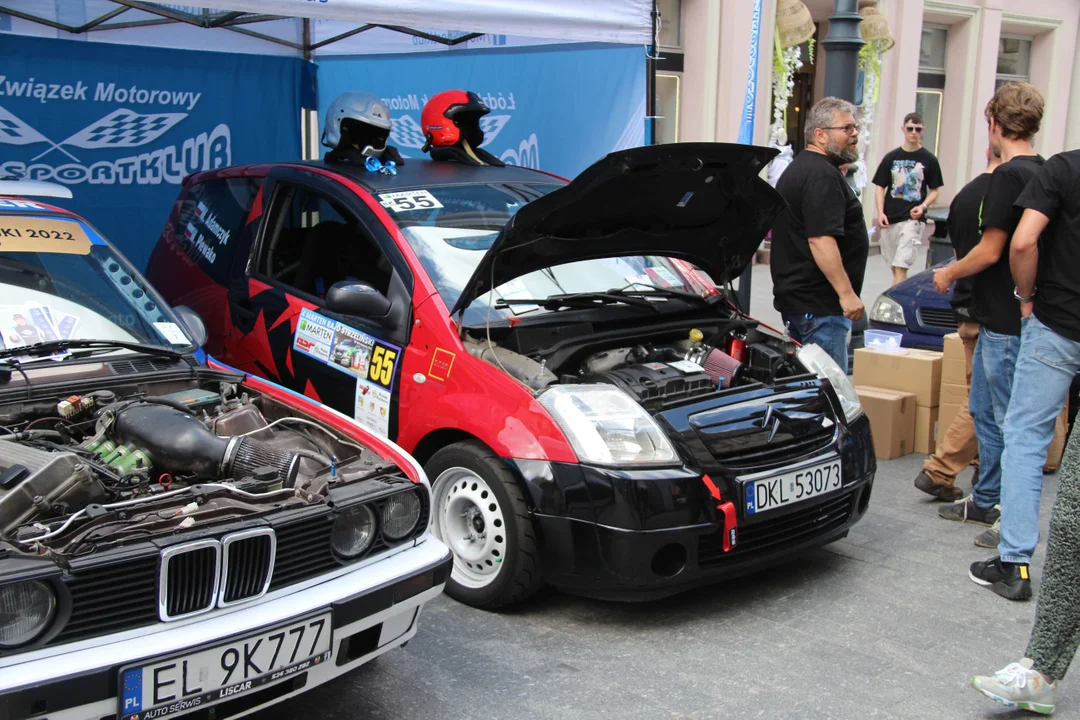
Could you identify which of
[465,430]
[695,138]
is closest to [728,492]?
[465,430]

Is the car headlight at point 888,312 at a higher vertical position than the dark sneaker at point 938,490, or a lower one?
higher

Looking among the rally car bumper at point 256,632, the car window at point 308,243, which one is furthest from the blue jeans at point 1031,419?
the car window at point 308,243

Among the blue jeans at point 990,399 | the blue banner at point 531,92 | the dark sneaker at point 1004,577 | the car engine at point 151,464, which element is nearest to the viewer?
the car engine at point 151,464

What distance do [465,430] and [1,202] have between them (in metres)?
2.11

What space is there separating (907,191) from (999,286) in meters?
6.47

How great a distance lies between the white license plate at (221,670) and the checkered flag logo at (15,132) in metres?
5.51

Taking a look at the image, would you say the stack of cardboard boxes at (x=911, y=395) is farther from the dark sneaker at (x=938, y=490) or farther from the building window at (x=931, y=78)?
the building window at (x=931, y=78)

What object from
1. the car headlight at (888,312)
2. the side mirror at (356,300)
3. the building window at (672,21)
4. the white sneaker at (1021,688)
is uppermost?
the building window at (672,21)

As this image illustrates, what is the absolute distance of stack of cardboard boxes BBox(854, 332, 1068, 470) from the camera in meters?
6.01

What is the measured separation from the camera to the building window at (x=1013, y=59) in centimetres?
1892

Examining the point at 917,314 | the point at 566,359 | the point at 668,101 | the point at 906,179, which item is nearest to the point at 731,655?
the point at 566,359

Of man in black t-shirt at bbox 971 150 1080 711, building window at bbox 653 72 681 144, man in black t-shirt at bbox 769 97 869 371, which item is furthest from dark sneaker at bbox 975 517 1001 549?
building window at bbox 653 72 681 144

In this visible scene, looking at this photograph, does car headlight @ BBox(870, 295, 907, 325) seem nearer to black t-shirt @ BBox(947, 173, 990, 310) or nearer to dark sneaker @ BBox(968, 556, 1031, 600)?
black t-shirt @ BBox(947, 173, 990, 310)

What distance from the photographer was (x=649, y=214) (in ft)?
14.8
